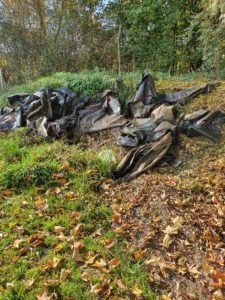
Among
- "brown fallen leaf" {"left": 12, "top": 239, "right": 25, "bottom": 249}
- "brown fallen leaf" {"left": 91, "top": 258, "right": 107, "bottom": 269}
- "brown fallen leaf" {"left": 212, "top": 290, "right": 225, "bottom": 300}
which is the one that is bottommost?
"brown fallen leaf" {"left": 212, "top": 290, "right": 225, "bottom": 300}

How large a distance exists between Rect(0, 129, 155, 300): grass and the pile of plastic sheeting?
444 millimetres

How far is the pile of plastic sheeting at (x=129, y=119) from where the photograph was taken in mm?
3635

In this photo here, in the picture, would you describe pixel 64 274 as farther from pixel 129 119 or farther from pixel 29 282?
pixel 129 119

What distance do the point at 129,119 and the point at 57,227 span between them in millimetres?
2393

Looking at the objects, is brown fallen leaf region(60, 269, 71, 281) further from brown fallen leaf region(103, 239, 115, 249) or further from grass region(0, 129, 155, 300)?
brown fallen leaf region(103, 239, 115, 249)

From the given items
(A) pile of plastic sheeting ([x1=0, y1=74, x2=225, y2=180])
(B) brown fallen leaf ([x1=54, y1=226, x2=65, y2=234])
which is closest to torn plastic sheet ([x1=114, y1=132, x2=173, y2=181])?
(A) pile of plastic sheeting ([x1=0, y1=74, x2=225, y2=180])

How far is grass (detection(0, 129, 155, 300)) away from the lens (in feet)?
7.06

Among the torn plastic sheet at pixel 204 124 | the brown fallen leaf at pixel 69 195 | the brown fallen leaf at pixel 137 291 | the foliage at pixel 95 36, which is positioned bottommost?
the brown fallen leaf at pixel 137 291

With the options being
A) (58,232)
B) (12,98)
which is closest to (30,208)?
(58,232)

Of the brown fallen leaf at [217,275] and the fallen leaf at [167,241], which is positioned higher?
the fallen leaf at [167,241]

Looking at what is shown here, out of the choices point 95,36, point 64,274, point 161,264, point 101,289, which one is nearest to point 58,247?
point 64,274

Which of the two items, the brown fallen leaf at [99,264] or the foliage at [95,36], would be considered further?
the foliage at [95,36]

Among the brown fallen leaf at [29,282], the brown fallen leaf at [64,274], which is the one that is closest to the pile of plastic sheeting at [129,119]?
the brown fallen leaf at [64,274]

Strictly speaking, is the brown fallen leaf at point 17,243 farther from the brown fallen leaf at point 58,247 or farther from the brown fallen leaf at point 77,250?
the brown fallen leaf at point 77,250
